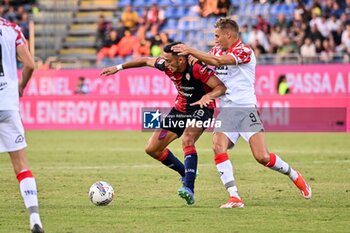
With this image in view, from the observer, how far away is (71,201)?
12.2 metres

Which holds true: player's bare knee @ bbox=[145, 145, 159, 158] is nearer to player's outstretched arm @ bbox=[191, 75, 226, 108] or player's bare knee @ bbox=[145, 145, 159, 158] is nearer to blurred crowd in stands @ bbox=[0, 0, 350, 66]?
player's outstretched arm @ bbox=[191, 75, 226, 108]

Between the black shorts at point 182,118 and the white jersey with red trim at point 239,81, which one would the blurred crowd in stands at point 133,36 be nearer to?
the black shorts at point 182,118

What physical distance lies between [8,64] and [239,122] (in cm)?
372

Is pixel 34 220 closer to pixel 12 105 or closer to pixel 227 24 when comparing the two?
pixel 12 105

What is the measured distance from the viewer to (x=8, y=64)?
9.02 metres

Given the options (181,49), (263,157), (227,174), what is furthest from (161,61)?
(263,157)

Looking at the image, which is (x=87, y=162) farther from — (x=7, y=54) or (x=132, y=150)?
(x=7, y=54)

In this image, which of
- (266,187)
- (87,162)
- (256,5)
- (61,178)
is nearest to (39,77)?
(256,5)

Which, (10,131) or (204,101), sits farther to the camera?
(204,101)

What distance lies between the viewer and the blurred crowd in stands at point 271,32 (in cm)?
2847

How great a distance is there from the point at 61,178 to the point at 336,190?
15.6 ft

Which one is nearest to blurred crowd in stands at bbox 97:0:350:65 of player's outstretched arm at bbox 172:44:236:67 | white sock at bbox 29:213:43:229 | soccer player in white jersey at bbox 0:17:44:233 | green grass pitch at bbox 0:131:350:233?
green grass pitch at bbox 0:131:350:233

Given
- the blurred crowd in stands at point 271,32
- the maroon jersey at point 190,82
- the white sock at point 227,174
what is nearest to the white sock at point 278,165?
the white sock at point 227,174

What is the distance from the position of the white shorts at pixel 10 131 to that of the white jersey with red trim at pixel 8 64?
0.08 metres
